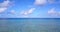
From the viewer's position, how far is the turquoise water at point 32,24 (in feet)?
2.97

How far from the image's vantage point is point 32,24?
3.00 feet

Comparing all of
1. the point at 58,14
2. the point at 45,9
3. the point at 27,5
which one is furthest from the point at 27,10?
the point at 58,14

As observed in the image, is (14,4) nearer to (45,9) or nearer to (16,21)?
(16,21)

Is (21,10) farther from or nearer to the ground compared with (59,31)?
farther from the ground

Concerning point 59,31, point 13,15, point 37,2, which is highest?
point 37,2

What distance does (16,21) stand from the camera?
0.91 metres

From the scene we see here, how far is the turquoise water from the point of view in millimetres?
907

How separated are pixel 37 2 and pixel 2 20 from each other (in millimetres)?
343

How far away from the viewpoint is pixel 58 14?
0.91 meters

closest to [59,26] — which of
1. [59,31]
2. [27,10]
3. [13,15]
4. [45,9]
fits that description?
[59,31]

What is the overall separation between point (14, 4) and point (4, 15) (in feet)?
0.43

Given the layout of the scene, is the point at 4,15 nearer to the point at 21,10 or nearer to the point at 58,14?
the point at 21,10

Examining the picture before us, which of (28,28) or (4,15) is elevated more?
(4,15)

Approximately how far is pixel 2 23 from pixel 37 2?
14.0 inches
